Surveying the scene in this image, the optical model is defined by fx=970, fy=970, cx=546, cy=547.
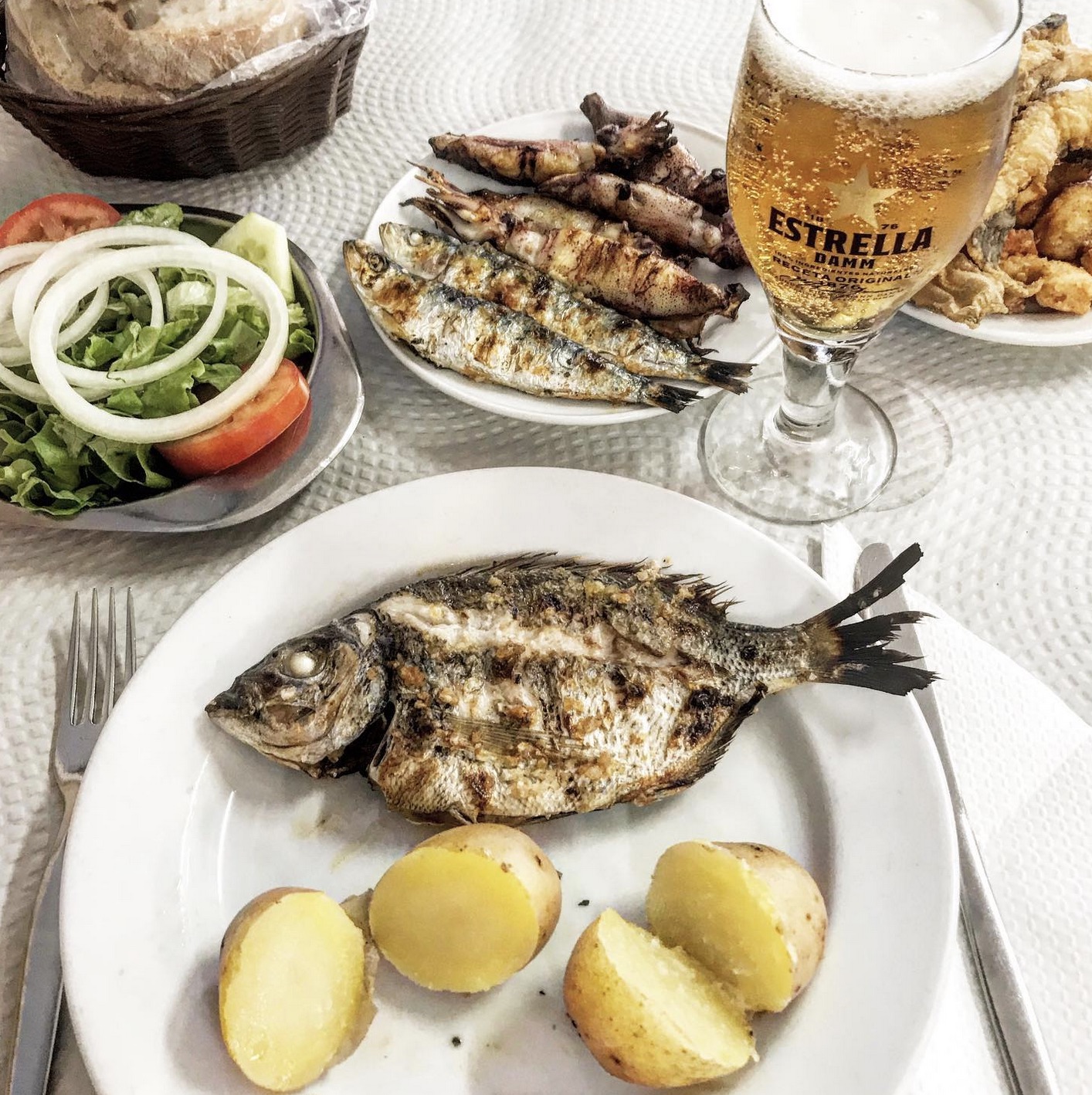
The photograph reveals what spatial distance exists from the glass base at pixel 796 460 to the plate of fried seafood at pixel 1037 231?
0.66 ft

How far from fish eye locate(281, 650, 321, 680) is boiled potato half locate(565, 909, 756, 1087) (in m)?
0.39

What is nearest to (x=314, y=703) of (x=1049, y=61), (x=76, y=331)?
(x=76, y=331)

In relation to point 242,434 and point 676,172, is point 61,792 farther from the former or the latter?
point 676,172

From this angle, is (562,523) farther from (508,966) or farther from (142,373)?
(142,373)

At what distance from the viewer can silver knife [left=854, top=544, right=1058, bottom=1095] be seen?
89cm

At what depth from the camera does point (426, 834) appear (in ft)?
3.41

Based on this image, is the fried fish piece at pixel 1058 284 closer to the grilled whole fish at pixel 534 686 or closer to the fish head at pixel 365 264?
the grilled whole fish at pixel 534 686

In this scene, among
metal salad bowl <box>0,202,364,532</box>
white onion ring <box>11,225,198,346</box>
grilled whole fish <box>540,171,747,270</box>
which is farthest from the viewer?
grilled whole fish <box>540,171,747,270</box>

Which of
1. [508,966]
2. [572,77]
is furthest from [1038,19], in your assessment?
[508,966]

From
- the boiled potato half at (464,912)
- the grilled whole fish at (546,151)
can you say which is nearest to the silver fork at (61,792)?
the boiled potato half at (464,912)

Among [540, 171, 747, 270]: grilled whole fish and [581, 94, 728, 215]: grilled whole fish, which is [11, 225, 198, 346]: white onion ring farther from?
[581, 94, 728, 215]: grilled whole fish

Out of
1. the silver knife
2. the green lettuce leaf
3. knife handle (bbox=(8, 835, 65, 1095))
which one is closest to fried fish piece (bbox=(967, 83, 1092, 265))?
the silver knife

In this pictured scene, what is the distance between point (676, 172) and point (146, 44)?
86 centimetres

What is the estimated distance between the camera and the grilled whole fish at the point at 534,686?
1012mm
